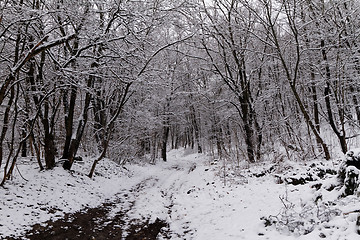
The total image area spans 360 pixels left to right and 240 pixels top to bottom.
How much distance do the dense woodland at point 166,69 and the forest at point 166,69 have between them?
0.06 meters

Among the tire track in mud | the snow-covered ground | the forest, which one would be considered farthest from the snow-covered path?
the forest

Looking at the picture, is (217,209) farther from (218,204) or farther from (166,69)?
(166,69)

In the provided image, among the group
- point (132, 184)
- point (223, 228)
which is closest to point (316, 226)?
point (223, 228)

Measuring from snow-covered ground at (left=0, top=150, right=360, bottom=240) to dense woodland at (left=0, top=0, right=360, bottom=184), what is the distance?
1.04 metres

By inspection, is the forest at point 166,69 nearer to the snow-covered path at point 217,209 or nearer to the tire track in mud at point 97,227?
the snow-covered path at point 217,209

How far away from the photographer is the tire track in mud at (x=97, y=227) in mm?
5547

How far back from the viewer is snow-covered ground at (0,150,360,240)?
13.8 feet

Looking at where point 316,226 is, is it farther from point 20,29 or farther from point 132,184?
point 132,184

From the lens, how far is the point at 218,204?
21.9ft

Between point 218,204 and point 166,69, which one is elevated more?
point 166,69

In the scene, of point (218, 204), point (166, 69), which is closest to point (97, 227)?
point (218, 204)

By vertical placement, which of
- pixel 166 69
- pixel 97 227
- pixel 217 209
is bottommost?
pixel 97 227

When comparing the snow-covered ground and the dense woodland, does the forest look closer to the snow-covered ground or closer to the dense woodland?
the dense woodland

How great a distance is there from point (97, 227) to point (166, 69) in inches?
305
